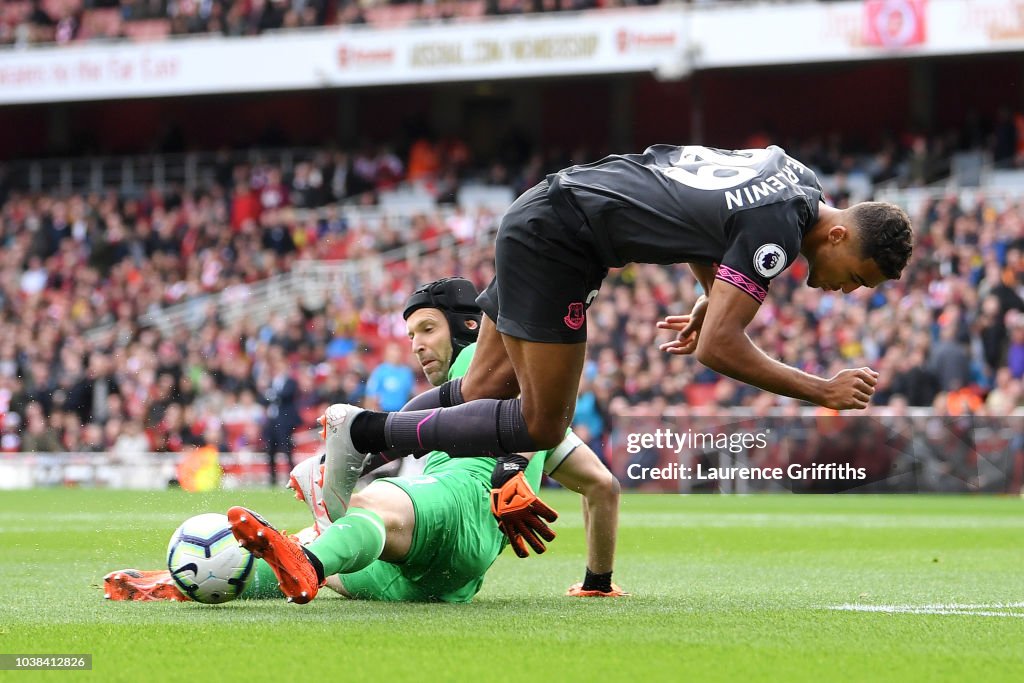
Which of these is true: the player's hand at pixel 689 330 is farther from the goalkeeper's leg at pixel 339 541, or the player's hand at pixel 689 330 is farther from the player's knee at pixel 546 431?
the goalkeeper's leg at pixel 339 541

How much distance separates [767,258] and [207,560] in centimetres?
231

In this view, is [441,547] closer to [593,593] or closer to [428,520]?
[428,520]

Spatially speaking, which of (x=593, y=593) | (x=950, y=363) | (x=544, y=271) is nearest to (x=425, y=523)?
(x=544, y=271)

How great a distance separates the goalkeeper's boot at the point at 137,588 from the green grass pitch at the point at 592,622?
10 cm

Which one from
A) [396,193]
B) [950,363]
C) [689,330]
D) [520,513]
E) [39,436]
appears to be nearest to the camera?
[520,513]

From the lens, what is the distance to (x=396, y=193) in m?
27.2

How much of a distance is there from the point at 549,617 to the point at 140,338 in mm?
18787

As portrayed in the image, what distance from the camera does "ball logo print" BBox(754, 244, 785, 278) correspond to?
5188 millimetres

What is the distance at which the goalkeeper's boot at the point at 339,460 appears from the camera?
5684 mm

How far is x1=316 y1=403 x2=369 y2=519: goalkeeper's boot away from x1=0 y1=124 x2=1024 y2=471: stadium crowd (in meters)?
7.47

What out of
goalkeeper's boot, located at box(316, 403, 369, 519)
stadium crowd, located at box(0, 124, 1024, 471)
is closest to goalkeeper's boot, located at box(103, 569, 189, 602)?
goalkeeper's boot, located at box(316, 403, 369, 519)

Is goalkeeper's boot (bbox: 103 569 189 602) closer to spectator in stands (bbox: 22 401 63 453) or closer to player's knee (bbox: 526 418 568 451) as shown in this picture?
player's knee (bbox: 526 418 568 451)

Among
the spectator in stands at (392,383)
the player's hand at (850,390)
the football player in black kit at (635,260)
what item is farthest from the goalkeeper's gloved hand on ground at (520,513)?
the spectator in stands at (392,383)

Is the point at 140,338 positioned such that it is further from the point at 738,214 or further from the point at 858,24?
the point at 738,214
